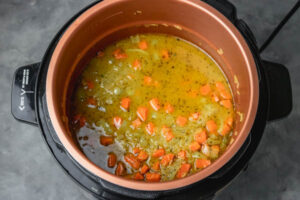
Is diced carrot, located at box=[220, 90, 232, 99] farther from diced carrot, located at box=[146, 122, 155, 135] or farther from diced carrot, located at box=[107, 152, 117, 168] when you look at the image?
diced carrot, located at box=[107, 152, 117, 168]

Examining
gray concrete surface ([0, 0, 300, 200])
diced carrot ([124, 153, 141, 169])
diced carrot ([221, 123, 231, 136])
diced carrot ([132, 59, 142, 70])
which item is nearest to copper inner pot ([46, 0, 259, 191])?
diced carrot ([221, 123, 231, 136])

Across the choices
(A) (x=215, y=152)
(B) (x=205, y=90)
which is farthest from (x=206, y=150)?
(B) (x=205, y=90)

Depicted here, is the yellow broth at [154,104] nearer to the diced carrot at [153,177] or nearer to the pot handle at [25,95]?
the diced carrot at [153,177]

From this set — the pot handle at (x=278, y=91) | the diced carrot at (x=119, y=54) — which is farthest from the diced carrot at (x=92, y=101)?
the pot handle at (x=278, y=91)

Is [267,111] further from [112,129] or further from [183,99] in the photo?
[112,129]

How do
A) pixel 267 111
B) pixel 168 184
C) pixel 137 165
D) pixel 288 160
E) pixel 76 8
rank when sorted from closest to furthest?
pixel 168 184
pixel 267 111
pixel 137 165
pixel 288 160
pixel 76 8

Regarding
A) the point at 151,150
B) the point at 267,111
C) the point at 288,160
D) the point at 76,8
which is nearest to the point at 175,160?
the point at 151,150
